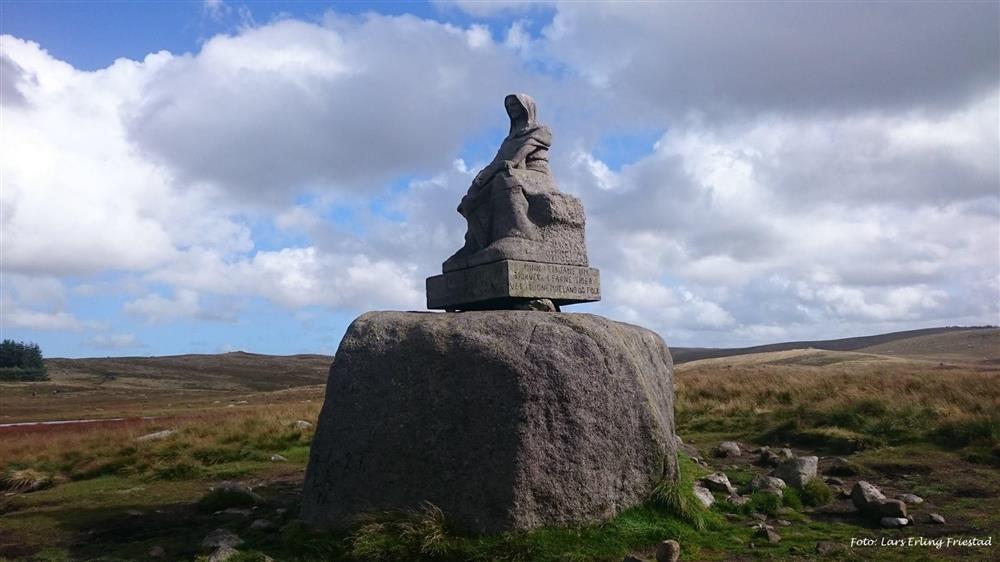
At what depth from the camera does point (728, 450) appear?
38.8ft

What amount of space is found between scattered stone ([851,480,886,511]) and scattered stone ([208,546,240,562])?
19.7 ft

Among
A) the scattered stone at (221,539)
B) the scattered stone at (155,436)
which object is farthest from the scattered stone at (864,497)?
the scattered stone at (155,436)

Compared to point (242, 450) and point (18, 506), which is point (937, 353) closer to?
point (242, 450)

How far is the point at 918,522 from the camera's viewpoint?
745 cm

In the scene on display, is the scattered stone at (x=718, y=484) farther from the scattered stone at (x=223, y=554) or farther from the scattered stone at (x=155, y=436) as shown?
the scattered stone at (x=155, y=436)

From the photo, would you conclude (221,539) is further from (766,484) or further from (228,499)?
(766,484)

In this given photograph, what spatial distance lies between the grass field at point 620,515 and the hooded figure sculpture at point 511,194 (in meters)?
3.38

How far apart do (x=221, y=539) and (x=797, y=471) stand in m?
6.25

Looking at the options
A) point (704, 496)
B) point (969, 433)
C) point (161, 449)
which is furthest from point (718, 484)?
point (161, 449)

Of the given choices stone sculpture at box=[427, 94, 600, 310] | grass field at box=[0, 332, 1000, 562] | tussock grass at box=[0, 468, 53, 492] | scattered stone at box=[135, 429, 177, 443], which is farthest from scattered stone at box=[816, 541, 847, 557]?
scattered stone at box=[135, 429, 177, 443]

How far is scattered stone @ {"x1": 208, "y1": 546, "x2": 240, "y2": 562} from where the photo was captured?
6.67 m

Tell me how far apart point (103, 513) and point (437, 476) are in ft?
16.5

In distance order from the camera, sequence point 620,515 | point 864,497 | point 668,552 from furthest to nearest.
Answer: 1. point 864,497
2. point 620,515
3. point 668,552

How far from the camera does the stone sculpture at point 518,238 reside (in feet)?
29.3
